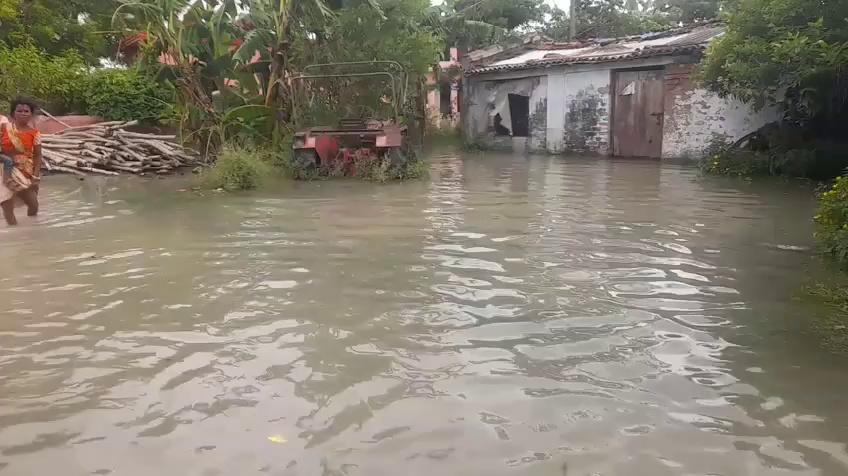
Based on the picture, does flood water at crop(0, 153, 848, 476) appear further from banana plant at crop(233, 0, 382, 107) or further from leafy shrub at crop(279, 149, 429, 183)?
banana plant at crop(233, 0, 382, 107)

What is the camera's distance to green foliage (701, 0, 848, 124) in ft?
31.7

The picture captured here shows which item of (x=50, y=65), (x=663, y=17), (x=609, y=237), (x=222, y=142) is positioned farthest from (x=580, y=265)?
(x=663, y=17)

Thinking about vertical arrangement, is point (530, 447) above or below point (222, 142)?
below

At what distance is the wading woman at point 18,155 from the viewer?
7227mm

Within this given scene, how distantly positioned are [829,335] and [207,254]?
4.72 m

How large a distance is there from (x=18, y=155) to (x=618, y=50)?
46.1ft

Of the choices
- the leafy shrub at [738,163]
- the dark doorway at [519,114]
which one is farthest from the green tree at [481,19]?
the leafy shrub at [738,163]

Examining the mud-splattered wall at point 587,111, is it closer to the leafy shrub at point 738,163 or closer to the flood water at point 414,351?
the leafy shrub at point 738,163

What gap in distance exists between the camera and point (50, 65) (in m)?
15.3

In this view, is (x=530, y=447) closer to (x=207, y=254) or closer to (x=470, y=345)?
(x=470, y=345)

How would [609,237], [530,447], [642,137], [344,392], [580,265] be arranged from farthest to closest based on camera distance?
[642,137] → [609,237] → [580,265] → [344,392] → [530,447]

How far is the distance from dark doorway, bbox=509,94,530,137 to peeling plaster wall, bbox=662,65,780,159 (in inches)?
185

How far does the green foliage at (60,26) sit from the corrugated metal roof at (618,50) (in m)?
10.2

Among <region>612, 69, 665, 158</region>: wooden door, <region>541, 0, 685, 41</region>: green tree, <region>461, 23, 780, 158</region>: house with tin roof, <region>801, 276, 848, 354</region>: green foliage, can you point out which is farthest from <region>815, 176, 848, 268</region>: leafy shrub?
<region>541, 0, 685, 41</region>: green tree
